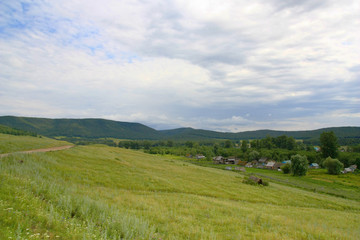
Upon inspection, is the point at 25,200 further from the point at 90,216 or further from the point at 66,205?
the point at 90,216

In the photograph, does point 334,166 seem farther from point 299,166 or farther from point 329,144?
point 329,144

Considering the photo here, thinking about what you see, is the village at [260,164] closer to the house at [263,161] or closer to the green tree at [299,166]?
the house at [263,161]

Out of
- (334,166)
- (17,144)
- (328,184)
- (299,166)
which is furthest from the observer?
(334,166)

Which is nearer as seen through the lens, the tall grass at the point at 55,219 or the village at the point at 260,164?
the tall grass at the point at 55,219

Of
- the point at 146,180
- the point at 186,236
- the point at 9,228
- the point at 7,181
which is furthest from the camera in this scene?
the point at 146,180

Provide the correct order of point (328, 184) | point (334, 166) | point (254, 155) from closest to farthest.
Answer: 1. point (328, 184)
2. point (334, 166)
3. point (254, 155)

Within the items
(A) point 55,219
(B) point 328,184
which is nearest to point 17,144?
(A) point 55,219

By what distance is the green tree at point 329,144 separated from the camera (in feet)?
344

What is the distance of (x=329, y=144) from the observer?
4188 inches

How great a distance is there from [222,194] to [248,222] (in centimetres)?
1206

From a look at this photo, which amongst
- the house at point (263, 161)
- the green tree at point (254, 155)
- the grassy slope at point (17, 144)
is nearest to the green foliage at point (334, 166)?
the house at point (263, 161)

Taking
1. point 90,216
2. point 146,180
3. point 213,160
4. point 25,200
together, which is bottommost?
point 213,160

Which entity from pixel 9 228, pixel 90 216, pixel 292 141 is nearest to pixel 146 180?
pixel 90 216

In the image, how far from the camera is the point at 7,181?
9398mm
